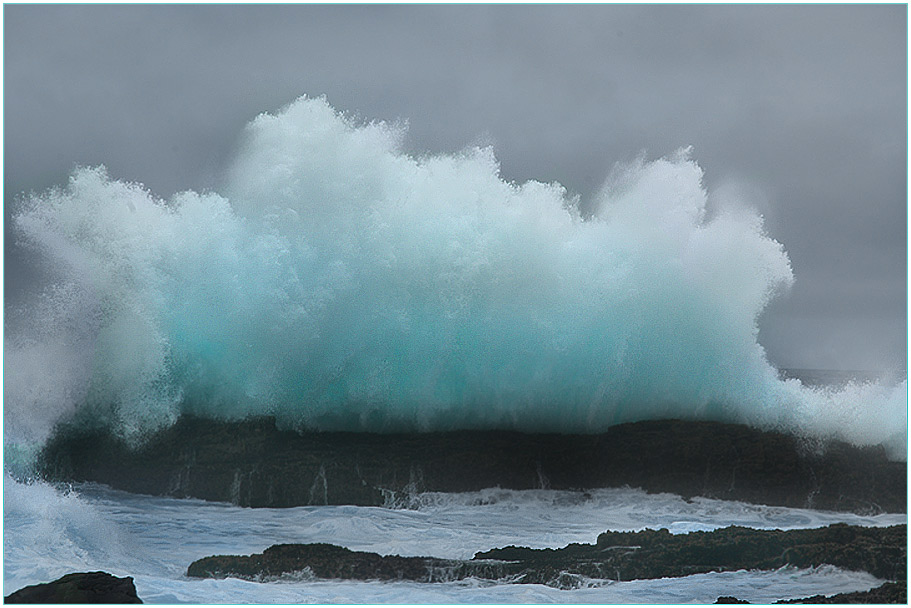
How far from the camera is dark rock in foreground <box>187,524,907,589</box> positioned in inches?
212

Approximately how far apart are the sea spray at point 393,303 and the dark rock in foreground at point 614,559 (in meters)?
0.82

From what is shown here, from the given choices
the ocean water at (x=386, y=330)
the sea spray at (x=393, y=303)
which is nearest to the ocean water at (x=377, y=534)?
the ocean water at (x=386, y=330)

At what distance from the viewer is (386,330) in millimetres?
5895

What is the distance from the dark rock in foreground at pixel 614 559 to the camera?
17.7 feet

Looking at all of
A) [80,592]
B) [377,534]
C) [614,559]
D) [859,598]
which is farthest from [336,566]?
[859,598]

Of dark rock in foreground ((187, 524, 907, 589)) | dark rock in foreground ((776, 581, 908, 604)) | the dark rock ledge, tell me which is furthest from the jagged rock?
dark rock in foreground ((776, 581, 908, 604))

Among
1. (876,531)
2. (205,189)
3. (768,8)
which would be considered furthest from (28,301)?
(876,531)

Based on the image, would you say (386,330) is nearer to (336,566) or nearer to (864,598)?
(336,566)

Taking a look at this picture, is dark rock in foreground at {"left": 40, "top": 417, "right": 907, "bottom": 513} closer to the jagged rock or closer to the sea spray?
the sea spray

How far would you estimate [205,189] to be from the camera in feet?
18.7

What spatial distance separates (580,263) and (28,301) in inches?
149

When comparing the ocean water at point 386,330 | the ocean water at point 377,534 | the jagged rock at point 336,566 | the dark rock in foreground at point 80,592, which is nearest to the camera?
the dark rock in foreground at point 80,592

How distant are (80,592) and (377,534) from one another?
1.84 m

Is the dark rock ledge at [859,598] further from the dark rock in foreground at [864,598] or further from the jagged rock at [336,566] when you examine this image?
the jagged rock at [336,566]
